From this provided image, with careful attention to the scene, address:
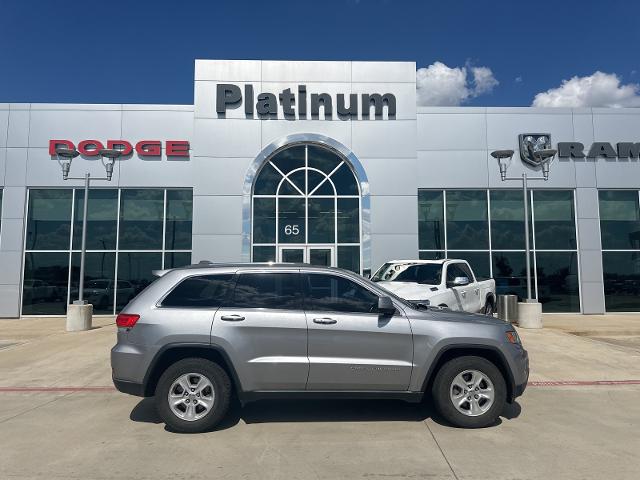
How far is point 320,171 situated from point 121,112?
7.67m

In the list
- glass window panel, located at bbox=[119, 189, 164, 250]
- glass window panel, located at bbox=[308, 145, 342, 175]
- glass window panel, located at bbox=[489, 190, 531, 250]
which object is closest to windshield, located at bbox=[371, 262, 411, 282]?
glass window panel, located at bbox=[308, 145, 342, 175]

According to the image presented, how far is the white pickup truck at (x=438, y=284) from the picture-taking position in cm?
861

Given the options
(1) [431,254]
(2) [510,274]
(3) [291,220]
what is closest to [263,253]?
(3) [291,220]

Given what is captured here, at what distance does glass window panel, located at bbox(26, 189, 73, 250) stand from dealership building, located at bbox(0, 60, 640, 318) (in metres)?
0.05

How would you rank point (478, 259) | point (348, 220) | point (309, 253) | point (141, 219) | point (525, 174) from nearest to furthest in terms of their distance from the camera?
point (525, 174), point (309, 253), point (348, 220), point (141, 219), point (478, 259)

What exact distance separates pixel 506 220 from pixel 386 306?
1350 centimetres

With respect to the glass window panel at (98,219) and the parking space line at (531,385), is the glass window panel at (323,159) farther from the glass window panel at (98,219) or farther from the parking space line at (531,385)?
the parking space line at (531,385)

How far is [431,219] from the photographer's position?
16.4 meters

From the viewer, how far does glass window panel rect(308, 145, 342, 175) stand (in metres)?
15.9

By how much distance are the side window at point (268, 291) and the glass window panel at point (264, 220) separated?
34.5ft

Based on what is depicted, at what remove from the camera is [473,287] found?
987 centimetres

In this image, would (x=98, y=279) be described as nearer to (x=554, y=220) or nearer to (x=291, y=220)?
(x=291, y=220)

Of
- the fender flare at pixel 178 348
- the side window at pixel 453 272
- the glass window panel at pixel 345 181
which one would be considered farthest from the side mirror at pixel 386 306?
the glass window panel at pixel 345 181

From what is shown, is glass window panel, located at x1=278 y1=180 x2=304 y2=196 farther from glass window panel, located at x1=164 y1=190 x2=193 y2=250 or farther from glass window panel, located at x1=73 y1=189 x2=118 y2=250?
glass window panel, located at x1=73 y1=189 x2=118 y2=250
